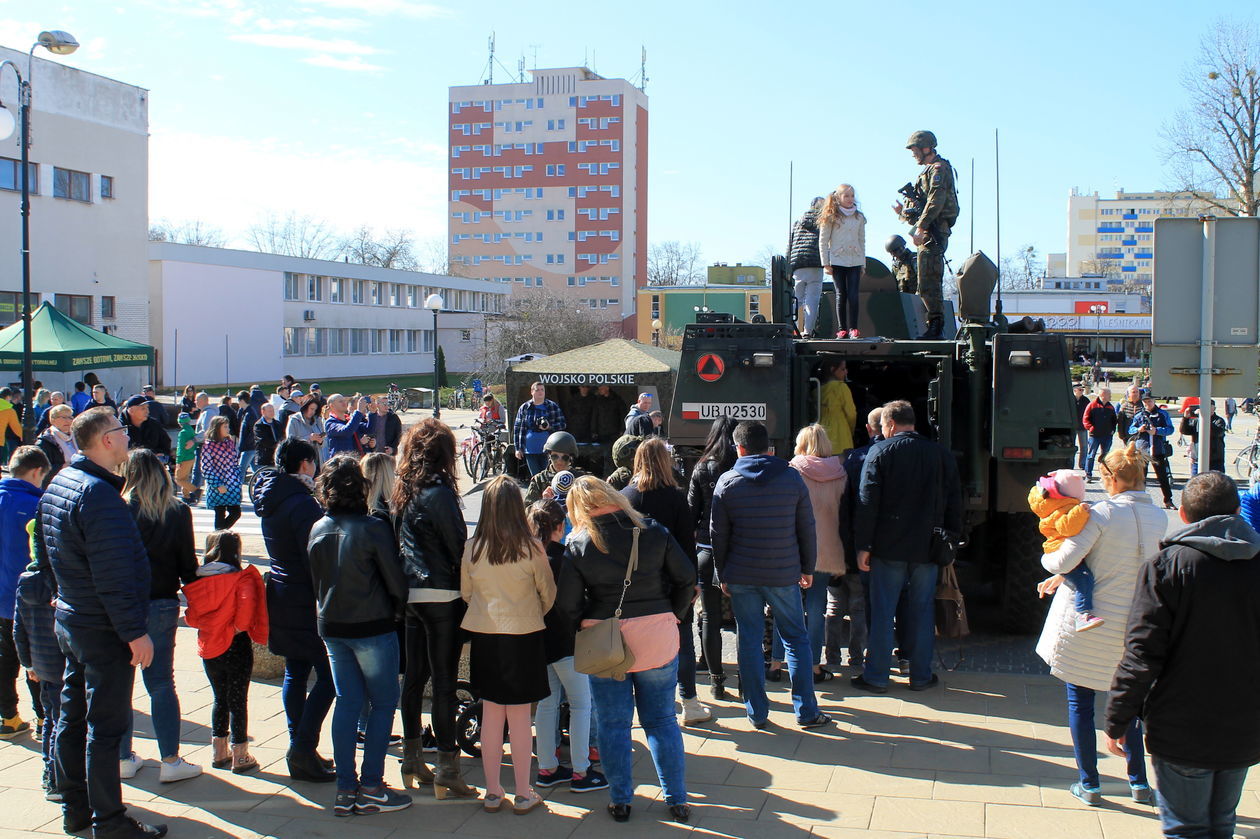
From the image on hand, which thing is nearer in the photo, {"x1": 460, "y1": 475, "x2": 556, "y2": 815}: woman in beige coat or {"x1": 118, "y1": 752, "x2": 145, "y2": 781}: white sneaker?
{"x1": 460, "y1": 475, "x2": 556, "y2": 815}: woman in beige coat

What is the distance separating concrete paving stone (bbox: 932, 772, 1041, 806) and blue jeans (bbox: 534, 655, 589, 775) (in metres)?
1.63

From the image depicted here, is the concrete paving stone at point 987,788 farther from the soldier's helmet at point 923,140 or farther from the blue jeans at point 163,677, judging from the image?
the soldier's helmet at point 923,140

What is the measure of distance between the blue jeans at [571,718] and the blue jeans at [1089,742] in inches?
85.3

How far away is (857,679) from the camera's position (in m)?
6.79

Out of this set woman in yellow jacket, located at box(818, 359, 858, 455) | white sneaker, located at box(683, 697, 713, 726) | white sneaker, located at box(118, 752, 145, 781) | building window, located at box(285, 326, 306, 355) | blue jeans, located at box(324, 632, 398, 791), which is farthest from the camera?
building window, located at box(285, 326, 306, 355)

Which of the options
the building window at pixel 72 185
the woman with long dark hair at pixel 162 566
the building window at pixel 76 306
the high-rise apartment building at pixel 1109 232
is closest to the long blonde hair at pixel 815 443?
the woman with long dark hair at pixel 162 566

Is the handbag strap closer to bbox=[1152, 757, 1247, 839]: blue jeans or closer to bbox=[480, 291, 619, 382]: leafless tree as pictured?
bbox=[1152, 757, 1247, 839]: blue jeans

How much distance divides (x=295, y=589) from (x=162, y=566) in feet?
2.02

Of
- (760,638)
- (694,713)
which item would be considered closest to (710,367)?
(760,638)

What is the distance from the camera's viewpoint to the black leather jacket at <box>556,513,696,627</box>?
15.8 ft

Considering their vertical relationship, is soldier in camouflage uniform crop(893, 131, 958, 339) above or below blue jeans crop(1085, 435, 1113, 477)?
above

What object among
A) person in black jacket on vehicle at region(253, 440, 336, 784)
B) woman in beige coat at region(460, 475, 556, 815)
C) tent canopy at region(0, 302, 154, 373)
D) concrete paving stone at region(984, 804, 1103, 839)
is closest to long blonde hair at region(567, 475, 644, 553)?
woman in beige coat at region(460, 475, 556, 815)

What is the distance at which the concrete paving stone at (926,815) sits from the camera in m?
4.73

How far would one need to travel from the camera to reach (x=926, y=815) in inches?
191
